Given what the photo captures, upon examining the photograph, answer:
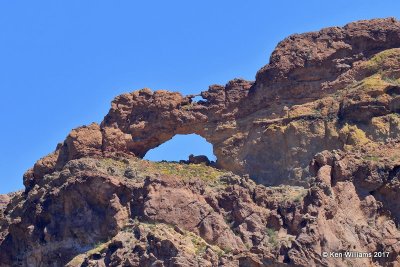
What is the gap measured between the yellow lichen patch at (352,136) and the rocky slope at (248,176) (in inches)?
3.7

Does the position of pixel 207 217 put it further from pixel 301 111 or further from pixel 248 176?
pixel 301 111

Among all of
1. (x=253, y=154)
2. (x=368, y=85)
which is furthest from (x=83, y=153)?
(x=368, y=85)

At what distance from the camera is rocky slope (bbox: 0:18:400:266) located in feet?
362

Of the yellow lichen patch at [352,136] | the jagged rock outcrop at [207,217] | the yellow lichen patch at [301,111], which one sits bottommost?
the jagged rock outcrop at [207,217]

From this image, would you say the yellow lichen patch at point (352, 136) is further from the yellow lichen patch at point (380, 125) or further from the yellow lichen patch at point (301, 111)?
the yellow lichen patch at point (301, 111)

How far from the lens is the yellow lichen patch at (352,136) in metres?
123

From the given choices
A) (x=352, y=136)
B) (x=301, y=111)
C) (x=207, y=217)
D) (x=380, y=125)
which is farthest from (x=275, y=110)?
(x=207, y=217)

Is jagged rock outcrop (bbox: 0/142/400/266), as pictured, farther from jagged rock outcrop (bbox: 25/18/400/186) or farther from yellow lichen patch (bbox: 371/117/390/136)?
jagged rock outcrop (bbox: 25/18/400/186)

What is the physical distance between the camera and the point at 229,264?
107 m

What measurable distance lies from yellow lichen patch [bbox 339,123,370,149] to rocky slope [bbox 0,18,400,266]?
9 cm

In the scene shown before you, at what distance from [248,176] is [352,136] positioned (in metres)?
7.91

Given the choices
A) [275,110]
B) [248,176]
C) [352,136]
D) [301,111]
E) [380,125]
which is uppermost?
[275,110]

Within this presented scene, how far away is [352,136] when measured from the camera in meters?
124

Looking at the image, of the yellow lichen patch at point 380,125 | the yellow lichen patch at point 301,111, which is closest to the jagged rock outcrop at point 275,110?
the yellow lichen patch at point 301,111
